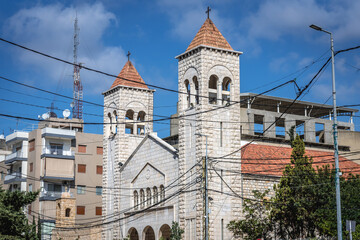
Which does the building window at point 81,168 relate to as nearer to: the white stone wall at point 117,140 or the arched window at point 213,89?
the white stone wall at point 117,140

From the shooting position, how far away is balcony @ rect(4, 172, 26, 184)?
61000 millimetres

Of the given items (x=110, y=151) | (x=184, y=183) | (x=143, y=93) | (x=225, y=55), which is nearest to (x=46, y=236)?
(x=110, y=151)

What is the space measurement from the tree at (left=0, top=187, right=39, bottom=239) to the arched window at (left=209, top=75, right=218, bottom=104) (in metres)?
12.9

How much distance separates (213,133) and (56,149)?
27146mm

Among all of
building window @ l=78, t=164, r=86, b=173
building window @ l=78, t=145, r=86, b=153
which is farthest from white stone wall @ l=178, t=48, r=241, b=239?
building window @ l=78, t=145, r=86, b=153

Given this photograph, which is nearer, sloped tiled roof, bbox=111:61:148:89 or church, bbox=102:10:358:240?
church, bbox=102:10:358:240

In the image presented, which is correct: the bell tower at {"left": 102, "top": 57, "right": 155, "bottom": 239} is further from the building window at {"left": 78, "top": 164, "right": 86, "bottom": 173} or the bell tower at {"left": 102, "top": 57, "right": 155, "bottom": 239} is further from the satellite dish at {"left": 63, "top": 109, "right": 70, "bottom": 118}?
the satellite dish at {"left": 63, "top": 109, "right": 70, "bottom": 118}

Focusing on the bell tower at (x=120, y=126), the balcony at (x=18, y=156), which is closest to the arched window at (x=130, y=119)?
the bell tower at (x=120, y=126)

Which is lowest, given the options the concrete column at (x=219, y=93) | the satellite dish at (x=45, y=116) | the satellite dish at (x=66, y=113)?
the concrete column at (x=219, y=93)

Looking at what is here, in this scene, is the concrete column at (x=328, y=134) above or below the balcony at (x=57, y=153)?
above

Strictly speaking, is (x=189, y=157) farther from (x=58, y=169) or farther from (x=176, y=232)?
(x=58, y=169)

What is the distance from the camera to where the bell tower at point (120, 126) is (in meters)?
48.0

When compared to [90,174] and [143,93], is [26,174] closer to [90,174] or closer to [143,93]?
[90,174]

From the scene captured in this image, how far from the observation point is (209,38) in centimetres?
3909
